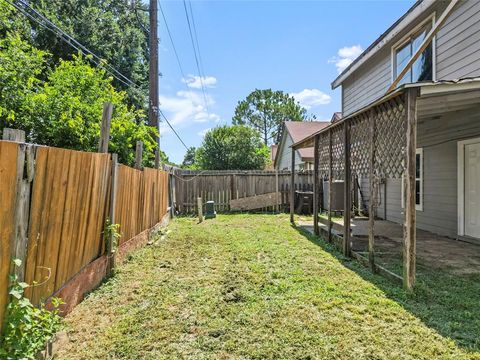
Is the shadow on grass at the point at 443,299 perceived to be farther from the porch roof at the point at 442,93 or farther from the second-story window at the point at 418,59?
the second-story window at the point at 418,59

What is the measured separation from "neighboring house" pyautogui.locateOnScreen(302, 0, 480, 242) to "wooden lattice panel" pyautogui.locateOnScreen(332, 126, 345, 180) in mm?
641

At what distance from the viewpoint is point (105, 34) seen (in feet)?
51.2

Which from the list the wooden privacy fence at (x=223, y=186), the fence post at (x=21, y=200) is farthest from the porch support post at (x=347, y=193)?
the wooden privacy fence at (x=223, y=186)

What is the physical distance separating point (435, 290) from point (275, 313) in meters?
1.99

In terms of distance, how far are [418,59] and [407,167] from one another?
466 centimetres

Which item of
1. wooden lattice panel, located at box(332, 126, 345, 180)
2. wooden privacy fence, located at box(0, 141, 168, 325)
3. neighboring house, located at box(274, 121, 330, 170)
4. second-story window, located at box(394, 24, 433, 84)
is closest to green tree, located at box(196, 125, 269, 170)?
neighboring house, located at box(274, 121, 330, 170)

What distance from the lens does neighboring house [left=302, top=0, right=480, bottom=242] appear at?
511cm

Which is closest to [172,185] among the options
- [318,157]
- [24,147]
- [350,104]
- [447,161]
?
[318,157]

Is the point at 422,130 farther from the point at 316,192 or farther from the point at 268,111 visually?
the point at 268,111

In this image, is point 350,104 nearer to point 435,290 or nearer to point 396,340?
point 435,290

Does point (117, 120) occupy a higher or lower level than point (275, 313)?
higher

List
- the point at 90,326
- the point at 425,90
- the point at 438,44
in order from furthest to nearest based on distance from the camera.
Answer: the point at 438,44 → the point at 425,90 → the point at 90,326

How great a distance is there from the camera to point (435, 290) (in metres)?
3.56

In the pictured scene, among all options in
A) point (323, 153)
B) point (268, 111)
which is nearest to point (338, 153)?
point (323, 153)
